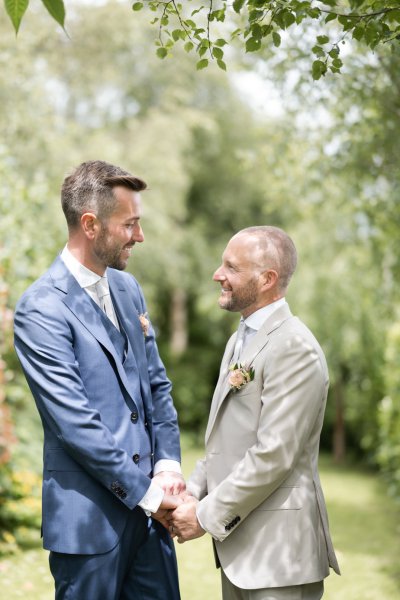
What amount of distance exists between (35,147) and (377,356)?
682 cm

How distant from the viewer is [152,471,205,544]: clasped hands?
2934 millimetres

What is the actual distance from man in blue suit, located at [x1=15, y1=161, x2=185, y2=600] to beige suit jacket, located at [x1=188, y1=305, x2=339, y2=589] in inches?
11.9

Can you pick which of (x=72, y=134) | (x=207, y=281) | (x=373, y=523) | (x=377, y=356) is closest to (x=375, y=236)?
(x=373, y=523)

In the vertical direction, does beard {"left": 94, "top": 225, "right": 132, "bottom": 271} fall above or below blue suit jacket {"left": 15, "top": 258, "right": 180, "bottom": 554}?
above

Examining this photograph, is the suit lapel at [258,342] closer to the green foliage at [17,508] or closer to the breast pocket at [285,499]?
the breast pocket at [285,499]

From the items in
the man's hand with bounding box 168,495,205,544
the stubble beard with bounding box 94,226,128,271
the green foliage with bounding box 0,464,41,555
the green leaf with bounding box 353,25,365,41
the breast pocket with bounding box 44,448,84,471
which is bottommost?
Answer: the green foliage with bounding box 0,464,41,555

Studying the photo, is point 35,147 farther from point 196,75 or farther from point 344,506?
point 196,75

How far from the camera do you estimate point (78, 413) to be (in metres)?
2.73

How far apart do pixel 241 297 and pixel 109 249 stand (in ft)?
1.79

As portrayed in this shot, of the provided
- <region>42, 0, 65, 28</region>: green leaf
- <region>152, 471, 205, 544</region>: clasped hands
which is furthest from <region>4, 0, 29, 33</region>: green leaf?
<region>152, 471, 205, 544</region>: clasped hands

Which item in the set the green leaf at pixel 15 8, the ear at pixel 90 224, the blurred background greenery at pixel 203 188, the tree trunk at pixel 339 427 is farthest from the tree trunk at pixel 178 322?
the green leaf at pixel 15 8

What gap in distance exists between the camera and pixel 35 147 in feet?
37.1


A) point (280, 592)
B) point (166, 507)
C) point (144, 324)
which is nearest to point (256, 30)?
point (144, 324)

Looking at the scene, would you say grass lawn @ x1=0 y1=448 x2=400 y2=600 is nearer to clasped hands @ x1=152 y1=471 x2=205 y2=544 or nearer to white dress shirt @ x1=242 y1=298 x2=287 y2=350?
clasped hands @ x1=152 y1=471 x2=205 y2=544
